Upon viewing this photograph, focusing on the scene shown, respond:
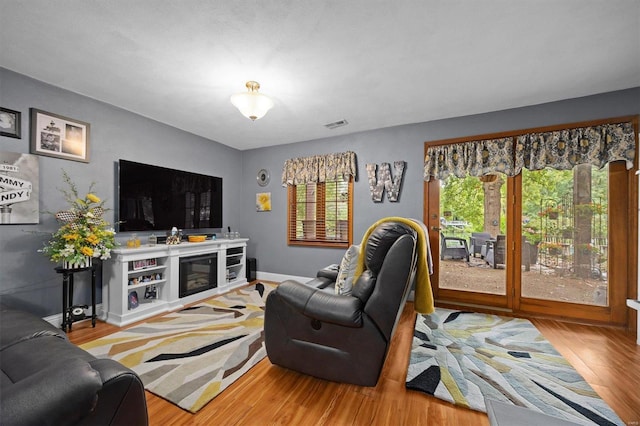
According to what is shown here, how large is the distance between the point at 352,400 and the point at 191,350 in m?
1.47

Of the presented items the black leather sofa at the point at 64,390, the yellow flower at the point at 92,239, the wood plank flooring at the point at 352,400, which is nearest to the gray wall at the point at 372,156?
the wood plank flooring at the point at 352,400

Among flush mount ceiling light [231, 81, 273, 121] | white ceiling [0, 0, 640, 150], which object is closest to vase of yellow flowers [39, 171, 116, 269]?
white ceiling [0, 0, 640, 150]

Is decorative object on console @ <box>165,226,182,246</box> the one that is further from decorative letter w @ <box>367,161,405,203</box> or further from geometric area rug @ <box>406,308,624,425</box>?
geometric area rug @ <box>406,308,624,425</box>

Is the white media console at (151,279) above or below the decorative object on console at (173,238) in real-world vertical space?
below

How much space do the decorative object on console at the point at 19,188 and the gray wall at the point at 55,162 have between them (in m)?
0.08

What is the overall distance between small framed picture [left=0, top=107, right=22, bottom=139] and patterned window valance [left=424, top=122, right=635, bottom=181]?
180 inches

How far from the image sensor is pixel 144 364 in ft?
6.56

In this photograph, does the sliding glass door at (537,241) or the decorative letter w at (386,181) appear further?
the decorative letter w at (386,181)

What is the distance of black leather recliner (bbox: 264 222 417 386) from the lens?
5.11 feet

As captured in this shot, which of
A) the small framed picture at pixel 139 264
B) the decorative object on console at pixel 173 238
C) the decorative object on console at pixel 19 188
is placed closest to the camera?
the decorative object on console at pixel 19 188

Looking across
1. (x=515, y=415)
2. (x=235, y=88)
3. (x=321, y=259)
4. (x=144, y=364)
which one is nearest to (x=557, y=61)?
(x=515, y=415)

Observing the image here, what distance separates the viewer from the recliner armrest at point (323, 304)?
1616 mm

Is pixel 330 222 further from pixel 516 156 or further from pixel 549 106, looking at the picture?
pixel 549 106

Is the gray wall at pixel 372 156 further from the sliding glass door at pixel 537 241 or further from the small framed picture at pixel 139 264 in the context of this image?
the small framed picture at pixel 139 264
